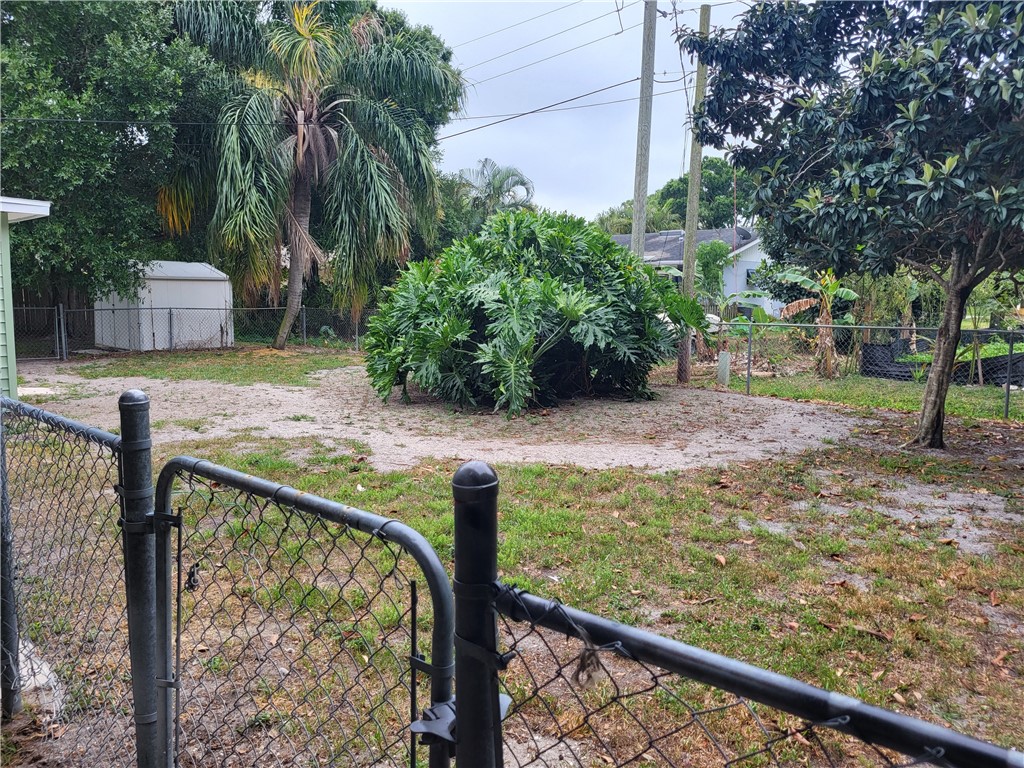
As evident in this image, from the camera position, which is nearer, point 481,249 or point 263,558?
point 263,558

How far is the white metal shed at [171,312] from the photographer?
19.2 meters

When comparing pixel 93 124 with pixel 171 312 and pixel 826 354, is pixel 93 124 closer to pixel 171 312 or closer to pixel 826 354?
pixel 171 312

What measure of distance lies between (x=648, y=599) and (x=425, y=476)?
2942 millimetres

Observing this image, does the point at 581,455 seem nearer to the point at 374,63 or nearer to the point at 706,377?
the point at 706,377

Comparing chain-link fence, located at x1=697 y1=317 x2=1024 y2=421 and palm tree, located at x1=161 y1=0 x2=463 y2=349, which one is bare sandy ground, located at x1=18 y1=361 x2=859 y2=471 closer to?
chain-link fence, located at x1=697 y1=317 x2=1024 y2=421

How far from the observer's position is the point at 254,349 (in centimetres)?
1970

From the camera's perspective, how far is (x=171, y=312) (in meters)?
19.4

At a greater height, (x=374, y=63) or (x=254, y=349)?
(x=374, y=63)

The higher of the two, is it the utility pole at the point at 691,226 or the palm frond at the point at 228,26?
the palm frond at the point at 228,26

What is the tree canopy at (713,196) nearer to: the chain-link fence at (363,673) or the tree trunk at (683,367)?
the tree trunk at (683,367)

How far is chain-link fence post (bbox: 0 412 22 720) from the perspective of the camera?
2.67 m

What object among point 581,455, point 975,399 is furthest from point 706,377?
Result: point 581,455

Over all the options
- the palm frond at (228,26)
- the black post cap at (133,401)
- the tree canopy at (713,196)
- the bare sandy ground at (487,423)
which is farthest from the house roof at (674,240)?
the black post cap at (133,401)

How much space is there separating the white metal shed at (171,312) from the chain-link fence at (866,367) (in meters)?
13.2
